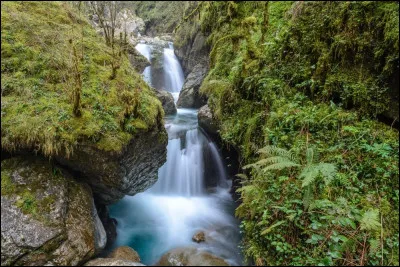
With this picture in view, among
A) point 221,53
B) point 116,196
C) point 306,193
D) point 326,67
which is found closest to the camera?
point 306,193

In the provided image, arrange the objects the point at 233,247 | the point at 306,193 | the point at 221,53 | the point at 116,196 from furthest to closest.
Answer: the point at 221,53 → the point at 116,196 → the point at 233,247 → the point at 306,193

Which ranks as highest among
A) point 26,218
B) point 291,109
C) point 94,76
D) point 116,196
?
point 94,76

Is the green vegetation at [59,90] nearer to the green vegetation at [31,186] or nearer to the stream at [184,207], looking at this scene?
the green vegetation at [31,186]

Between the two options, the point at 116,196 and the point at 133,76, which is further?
the point at 133,76

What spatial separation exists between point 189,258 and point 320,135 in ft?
11.3

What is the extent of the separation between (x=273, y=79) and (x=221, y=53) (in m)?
2.87

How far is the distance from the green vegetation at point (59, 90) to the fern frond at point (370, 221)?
158 inches

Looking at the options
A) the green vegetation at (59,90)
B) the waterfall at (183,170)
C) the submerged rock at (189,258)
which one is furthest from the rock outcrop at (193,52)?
the submerged rock at (189,258)

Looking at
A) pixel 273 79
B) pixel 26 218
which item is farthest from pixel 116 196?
pixel 273 79

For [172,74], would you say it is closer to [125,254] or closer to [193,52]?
[193,52]

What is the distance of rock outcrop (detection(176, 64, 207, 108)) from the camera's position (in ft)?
51.1

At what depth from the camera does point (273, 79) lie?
19.2ft

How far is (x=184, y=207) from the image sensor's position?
8.09 meters

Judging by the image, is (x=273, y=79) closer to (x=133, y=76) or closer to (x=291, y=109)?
(x=291, y=109)
